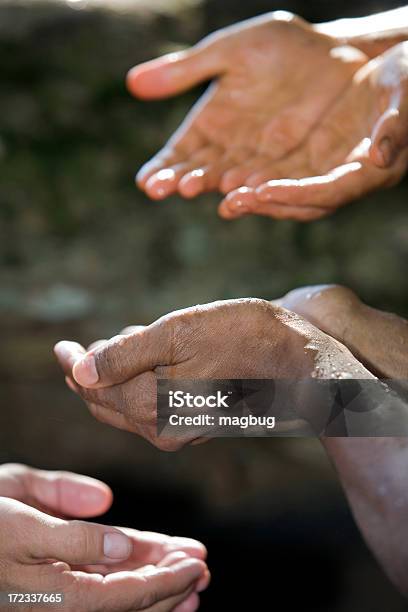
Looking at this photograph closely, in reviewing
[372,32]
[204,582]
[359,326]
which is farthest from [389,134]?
[204,582]

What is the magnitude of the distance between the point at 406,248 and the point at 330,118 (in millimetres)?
526

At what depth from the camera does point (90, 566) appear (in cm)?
54

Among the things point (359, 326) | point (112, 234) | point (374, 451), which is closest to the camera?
point (374, 451)

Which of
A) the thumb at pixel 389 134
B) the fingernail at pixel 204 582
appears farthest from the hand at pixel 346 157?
the fingernail at pixel 204 582

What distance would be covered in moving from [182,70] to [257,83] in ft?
0.34

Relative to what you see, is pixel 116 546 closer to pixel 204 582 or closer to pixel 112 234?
pixel 204 582

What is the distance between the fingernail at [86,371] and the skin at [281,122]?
25 cm

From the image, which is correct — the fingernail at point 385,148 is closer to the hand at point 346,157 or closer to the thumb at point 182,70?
the hand at point 346,157

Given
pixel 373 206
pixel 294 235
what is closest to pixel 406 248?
pixel 373 206

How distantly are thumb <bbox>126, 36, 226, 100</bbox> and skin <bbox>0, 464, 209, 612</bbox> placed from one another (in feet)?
1.99

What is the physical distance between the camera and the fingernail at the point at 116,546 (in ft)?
1.75

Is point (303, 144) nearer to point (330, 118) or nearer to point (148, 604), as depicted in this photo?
point (330, 118)

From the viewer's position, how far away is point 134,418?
539 millimetres

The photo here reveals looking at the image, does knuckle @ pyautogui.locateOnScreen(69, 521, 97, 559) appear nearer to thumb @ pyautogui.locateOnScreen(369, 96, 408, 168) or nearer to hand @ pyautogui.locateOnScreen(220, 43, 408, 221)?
hand @ pyautogui.locateOnScreen(220, 43, 408, 221)
